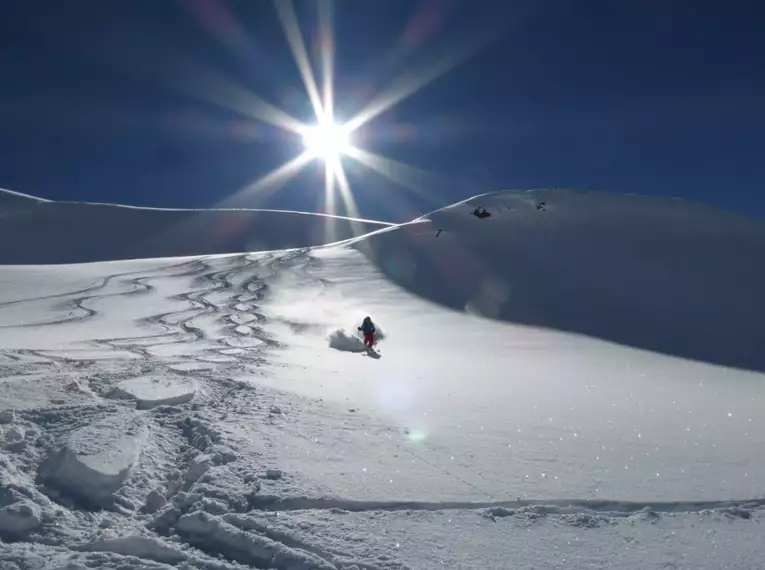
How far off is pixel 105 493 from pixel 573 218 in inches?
830

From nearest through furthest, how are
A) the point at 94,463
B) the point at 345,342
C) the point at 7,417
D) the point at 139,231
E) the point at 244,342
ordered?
the point at 94,463
the point at 7,417
the point at 244,342
the point at 345,342
the point at 139,231

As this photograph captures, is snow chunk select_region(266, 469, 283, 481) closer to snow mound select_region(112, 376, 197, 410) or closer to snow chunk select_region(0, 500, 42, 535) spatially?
snow chunk select_region(0, 500, 42, 535)

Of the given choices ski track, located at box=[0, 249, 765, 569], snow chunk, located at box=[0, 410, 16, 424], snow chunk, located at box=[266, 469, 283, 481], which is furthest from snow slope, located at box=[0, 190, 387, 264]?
snow chunk, located at box=[266, 469, 283, 481]

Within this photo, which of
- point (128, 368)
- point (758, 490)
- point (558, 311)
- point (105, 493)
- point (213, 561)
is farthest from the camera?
point (558, 311)

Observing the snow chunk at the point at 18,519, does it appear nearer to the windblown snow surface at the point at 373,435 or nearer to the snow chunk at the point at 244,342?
the windblown snow surface at the point at 373,435

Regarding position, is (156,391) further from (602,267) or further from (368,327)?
(602,267)

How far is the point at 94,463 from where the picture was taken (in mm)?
3531

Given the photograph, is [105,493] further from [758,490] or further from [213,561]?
[758,490]

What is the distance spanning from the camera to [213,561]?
286cm

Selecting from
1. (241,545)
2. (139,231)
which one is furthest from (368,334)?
(139,231)

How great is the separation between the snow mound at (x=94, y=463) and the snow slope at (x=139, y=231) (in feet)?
126

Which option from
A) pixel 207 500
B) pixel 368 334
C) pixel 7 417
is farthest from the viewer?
pixel 368 334

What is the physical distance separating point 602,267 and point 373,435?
1427cm

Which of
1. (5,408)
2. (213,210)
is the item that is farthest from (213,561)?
(213,210)
